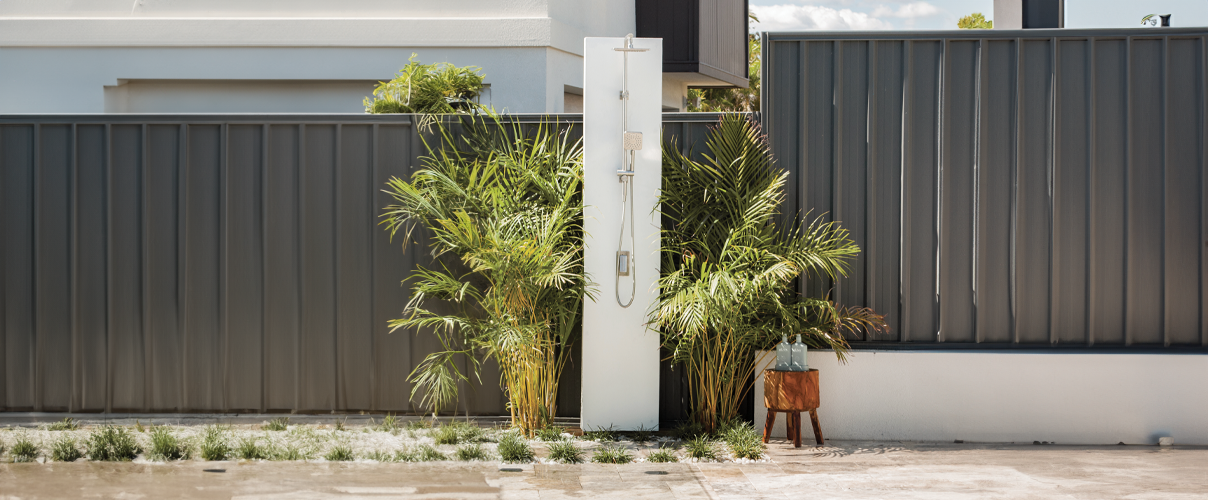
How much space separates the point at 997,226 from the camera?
5.54m

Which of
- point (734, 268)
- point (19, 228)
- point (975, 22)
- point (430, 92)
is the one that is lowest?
point (734, 268)

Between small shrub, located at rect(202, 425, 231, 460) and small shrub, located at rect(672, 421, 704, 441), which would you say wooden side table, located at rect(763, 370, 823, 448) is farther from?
small shrub, located at rect(202, 425, 231, 460)

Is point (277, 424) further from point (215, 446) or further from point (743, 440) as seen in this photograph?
point (743, 440)

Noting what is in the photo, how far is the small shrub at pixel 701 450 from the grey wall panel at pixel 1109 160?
2546 mm

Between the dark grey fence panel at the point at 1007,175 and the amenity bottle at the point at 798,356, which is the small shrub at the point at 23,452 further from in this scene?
the dark grey fence panel at the point at 1007,175

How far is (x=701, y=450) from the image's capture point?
497 cm

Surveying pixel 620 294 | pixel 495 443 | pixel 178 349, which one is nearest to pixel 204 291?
pixel 178 349

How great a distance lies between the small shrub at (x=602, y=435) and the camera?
5.30 m

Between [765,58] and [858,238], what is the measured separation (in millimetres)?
1252

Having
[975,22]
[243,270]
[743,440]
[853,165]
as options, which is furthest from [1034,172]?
[975,22]

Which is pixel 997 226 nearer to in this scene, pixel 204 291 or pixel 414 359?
pixel 414 359

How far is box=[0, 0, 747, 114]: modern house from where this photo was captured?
30.9ft

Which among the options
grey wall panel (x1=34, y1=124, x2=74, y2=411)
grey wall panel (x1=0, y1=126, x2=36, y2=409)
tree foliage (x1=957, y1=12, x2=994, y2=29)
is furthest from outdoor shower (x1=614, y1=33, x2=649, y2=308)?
tree foliage (x1=957, y1=12, x2=994, y2=29)

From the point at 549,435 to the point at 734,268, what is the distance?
1.45m
